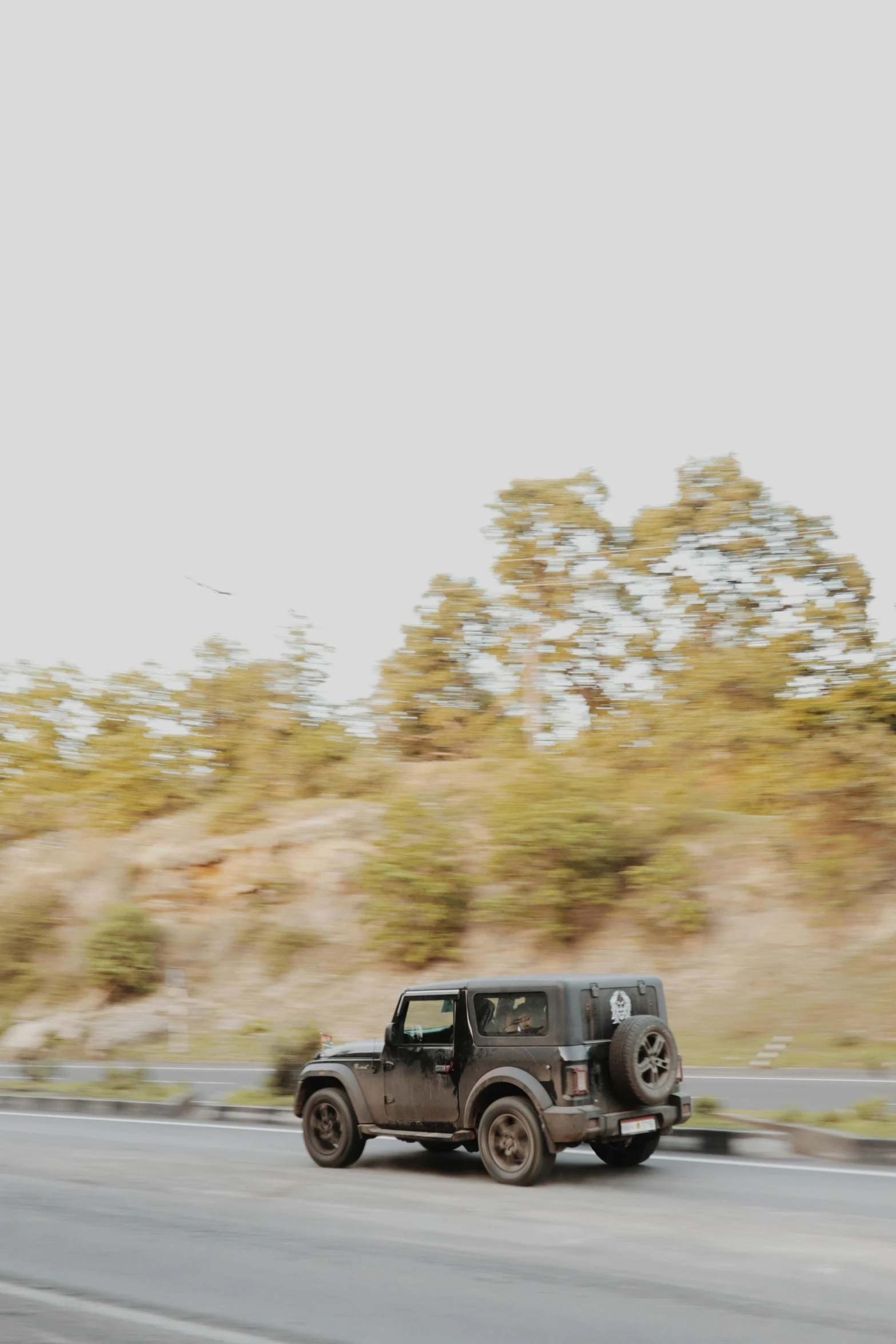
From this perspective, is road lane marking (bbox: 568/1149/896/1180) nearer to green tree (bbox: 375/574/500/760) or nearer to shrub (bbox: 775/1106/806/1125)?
shrub (bbox: 775/1106/806/1125)

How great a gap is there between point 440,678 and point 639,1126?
38.0 metres

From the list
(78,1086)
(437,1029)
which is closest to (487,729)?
(78,1086)

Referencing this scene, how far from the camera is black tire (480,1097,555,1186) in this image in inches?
376

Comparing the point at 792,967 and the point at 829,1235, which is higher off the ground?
the point at 792,967

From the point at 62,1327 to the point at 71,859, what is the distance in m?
38.1

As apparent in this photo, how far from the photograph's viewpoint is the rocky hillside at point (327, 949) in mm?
25781

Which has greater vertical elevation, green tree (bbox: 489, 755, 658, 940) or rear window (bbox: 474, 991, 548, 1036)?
green tree (bbox: 489, 755, 658, 940)

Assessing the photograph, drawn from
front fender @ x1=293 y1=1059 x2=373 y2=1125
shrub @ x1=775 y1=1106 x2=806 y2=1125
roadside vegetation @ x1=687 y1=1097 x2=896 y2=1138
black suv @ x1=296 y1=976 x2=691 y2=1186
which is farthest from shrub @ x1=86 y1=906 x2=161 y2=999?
shrub @ x1=775 y1=1106 x2=806 y2=1125

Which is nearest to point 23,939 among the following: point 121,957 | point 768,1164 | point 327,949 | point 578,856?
point 121,957

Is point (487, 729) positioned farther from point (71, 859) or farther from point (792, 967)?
point (792, 967)

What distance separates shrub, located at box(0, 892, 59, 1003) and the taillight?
31135 mm

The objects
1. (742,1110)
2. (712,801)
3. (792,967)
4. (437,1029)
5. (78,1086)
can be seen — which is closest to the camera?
(437,1029)

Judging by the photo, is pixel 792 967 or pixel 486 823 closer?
pixel 792 967

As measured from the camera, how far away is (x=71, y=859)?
140 feet
